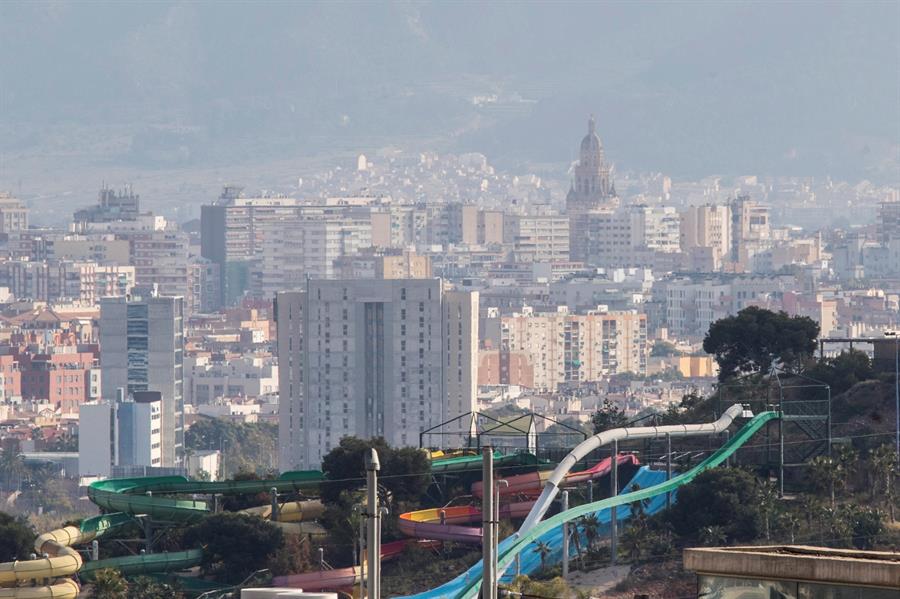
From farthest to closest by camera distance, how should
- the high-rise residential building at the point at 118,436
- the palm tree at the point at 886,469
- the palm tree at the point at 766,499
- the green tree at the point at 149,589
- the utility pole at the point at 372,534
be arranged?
the high-rise residential building at the point at 118,436 → the palm tree at the point at 886,469 → the palm tree at the point at 766,499 → the green tree at the point at 149,589 → the utility pole at the point at 372,534

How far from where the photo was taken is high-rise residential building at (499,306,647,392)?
185 meters

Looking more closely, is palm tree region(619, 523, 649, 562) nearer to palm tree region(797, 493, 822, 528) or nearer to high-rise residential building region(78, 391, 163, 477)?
palm tree region(797, 493, 822, 528)

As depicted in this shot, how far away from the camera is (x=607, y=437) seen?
47000 millimetres

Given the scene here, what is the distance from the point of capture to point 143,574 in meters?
43.1

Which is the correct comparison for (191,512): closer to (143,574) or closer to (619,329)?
(143,574)

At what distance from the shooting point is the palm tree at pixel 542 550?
1682 inches

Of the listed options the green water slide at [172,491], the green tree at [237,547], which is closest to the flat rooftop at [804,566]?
the green tree at [237,547]

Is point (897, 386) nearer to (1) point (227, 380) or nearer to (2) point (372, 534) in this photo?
(2) point (372, 534)

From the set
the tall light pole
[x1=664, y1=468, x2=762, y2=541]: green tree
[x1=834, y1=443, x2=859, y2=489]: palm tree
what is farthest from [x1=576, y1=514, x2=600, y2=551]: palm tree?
the tall light pole

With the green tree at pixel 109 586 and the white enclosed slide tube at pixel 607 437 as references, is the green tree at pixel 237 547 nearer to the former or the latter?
the green tree at pixel 109 586

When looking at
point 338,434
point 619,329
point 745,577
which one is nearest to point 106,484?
point 745,577

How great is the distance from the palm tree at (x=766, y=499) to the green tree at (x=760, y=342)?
10.0 meters

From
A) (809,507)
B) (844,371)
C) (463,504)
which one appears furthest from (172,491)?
(844,371)

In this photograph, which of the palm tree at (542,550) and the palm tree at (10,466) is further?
the palm tree at (10,466)
